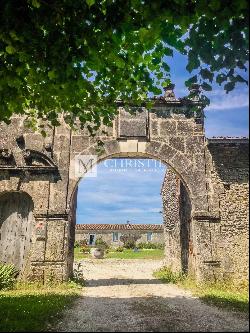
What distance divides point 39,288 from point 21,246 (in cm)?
152

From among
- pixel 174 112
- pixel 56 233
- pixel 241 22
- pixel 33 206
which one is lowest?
pixel 56 233

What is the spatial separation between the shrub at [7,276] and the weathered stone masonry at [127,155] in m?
0.32

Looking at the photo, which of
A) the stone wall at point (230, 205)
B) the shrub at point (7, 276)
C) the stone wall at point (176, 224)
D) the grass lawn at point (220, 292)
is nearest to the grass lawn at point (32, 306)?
the shrub at point (7, 276)

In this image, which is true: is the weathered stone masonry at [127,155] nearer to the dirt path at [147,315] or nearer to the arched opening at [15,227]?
the arched opening at [15,227]

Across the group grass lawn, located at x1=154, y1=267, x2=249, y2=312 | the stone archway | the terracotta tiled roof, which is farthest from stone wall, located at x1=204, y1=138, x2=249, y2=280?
the terracotta tiled roof

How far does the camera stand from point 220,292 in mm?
8789

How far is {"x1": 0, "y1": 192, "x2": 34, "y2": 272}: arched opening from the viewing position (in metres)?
10.4

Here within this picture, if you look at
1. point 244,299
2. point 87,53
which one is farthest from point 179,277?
point 87,53

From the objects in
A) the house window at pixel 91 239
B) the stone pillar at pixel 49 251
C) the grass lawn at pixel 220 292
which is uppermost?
the stone pillar at pixel 49 251

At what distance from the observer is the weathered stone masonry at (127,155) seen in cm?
998

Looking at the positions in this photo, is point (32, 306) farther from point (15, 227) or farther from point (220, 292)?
point (220, 292)

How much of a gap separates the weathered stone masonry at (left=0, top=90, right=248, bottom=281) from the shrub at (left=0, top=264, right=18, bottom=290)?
315mm

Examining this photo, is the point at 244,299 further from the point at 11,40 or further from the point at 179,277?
the point at 11,40

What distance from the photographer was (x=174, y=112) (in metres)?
11.0
